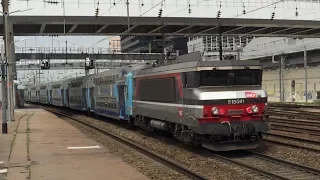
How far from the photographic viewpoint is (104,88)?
27.4m

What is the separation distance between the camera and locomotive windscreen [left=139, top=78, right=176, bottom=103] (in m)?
14.7

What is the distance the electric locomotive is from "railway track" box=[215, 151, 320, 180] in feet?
1.25

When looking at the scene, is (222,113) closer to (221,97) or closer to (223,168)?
(221,97)

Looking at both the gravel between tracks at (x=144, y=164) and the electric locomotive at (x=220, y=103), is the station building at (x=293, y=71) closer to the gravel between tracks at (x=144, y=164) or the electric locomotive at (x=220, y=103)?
the gravel between tracks at (x=144, y=164)

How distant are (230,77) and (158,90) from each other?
3.44 metres

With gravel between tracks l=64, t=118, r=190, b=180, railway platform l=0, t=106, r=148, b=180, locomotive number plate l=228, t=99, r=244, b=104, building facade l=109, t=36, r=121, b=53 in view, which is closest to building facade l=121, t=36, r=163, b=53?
building facade l=109, t=36, r=121, b=53

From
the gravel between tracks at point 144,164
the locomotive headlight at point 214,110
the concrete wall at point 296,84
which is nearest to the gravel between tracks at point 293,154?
the locomotive headlight at point 214,110

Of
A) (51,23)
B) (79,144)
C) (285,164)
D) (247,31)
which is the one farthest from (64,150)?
(247,31)

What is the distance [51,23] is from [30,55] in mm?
31603

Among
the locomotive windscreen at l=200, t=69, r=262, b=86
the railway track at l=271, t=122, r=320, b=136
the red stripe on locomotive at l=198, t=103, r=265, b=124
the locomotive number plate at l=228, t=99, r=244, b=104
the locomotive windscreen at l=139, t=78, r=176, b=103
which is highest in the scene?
the locomotive windscreen at l=200, t=69, r=262, b=86

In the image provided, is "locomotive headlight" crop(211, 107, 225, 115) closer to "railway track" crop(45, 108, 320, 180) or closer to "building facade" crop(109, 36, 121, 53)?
"railway track" crop(45, 108, 320, 180)

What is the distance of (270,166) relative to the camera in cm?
1162

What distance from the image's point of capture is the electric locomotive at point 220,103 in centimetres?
1271

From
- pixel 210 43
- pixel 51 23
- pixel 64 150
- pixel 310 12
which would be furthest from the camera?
pixel 210 43
